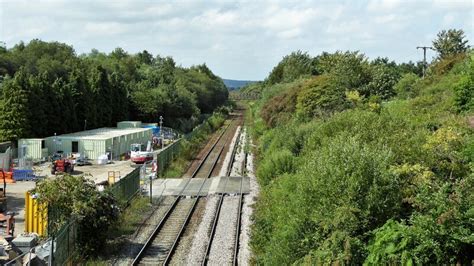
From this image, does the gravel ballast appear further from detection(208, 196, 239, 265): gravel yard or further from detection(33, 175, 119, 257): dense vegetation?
detection(33, 175, 119, 257): dense vegetation

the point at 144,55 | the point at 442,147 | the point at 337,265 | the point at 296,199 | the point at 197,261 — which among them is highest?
the point at 144,55

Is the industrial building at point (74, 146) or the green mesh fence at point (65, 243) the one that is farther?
the industrial building at point (74, 146)

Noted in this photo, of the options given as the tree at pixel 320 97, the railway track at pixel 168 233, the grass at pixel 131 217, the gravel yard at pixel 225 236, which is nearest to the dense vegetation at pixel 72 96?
the railway track at pixel 168 233

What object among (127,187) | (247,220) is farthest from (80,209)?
(127,187)

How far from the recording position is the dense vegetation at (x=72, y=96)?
49719 mm

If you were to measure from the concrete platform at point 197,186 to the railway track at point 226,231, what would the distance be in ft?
3.55

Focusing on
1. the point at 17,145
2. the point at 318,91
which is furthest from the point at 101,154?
the point at 318,91

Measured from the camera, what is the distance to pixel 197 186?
3572 centimetres

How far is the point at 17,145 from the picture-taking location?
162 ft

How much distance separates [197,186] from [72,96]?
29.8m

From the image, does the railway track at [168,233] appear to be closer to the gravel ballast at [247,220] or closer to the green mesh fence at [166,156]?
the gravel ballast at [247,220]

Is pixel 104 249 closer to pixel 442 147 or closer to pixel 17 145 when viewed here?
pixel 442 147

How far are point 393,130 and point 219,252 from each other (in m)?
7.65

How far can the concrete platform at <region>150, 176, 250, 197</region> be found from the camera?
3331 centimetres
